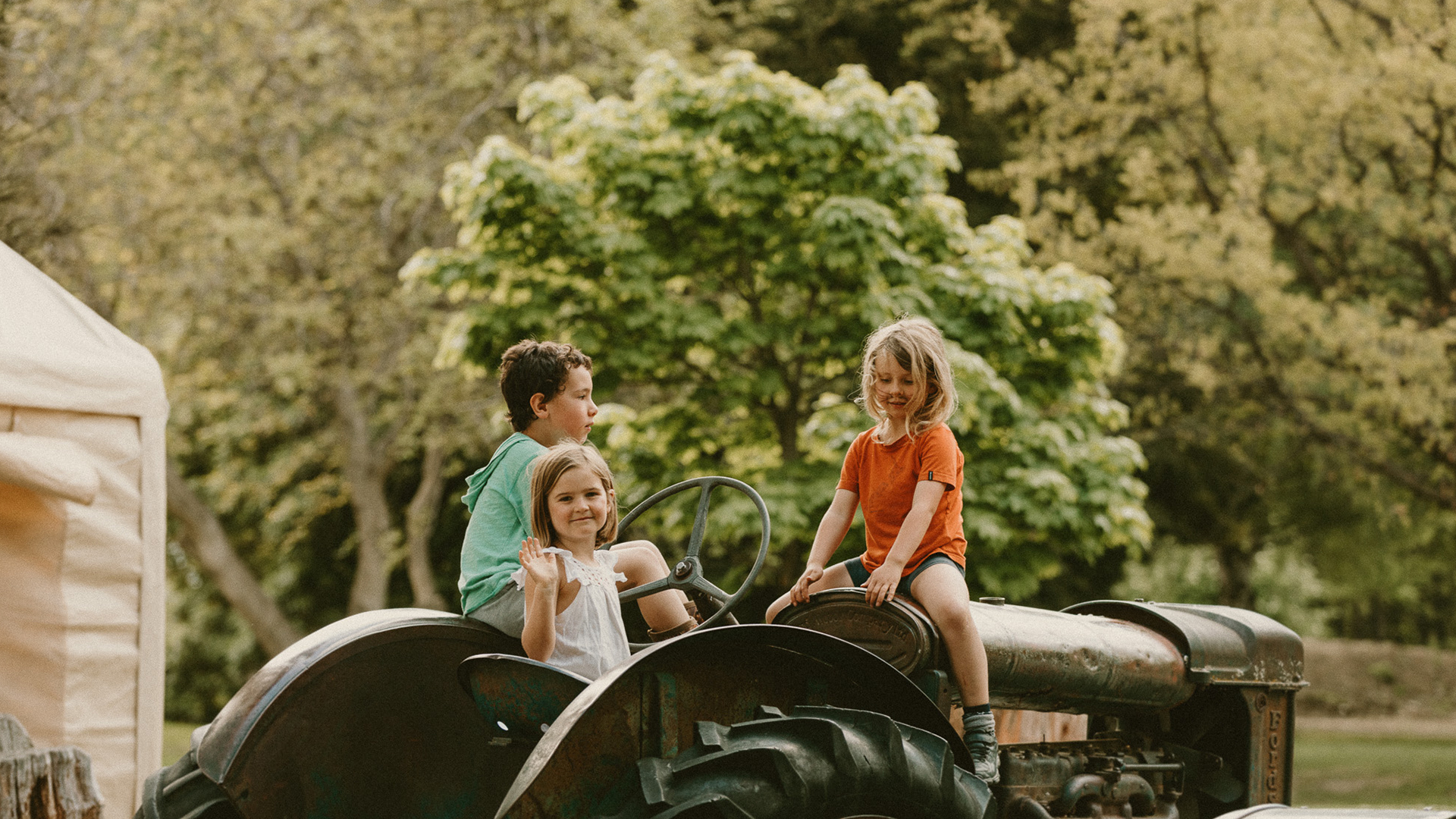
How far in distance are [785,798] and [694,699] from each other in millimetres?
273

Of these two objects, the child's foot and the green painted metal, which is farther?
the child's foot

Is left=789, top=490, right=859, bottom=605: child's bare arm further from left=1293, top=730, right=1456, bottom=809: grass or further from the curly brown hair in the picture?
left=1293, top=730, right=1456, bottom=809: grass

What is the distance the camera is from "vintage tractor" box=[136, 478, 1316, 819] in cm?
254

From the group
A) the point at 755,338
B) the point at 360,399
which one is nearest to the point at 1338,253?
the point at 755,338

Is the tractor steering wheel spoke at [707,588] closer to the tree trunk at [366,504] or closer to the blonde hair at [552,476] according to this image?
the blonde hair at [552,476]

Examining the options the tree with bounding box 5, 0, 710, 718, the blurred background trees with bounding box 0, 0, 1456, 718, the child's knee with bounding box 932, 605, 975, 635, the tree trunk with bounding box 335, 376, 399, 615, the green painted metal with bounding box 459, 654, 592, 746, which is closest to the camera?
the green painted metal with bounding box 459, 654, 592, 746

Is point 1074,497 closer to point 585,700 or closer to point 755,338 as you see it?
point 755,338

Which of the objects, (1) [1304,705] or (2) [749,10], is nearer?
(2) [749,10]

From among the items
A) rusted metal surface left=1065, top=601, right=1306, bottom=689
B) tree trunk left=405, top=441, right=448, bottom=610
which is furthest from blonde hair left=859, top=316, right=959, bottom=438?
tree trunk left=405, top=441, right=448, bottom=610

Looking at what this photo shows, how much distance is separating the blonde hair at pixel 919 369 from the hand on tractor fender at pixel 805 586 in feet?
1.39

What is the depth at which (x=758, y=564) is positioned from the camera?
10.1 ft

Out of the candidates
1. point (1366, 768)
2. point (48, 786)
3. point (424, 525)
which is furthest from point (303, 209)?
point (1366, 768)

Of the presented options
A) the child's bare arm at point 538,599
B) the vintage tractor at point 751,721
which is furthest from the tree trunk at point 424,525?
the child's bare arm at point 538,599

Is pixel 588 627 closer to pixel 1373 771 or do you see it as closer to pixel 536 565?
pixel 536 565
